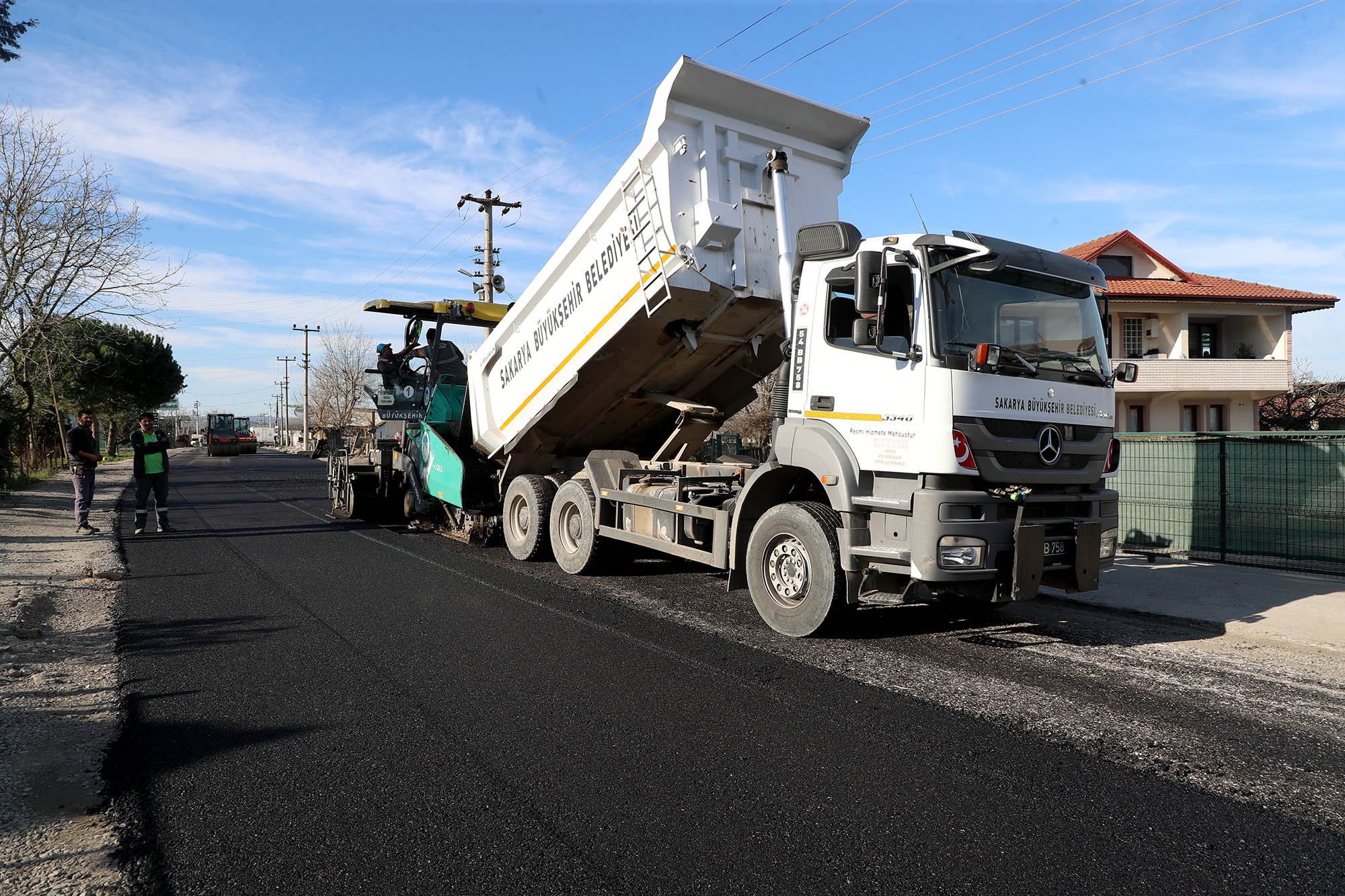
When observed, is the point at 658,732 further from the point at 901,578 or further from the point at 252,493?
the point at 252,493

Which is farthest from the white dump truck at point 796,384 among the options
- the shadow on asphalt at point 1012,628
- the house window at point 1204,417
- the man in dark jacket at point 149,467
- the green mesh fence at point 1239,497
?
the house window at point 1204,417

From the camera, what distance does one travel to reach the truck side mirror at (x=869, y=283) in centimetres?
566

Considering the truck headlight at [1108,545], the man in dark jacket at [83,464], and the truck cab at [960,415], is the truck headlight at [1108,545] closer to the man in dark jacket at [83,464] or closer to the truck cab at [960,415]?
the truck cab at [960,415]

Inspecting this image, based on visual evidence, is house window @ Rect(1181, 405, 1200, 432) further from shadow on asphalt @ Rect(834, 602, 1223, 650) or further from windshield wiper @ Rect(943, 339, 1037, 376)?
windshield wiper @ Rect(943, 339, 1037, 376)

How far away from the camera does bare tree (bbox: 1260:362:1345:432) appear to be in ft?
91.1

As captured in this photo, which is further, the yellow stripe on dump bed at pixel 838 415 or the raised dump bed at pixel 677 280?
the raised dump bed at pixel 677 280

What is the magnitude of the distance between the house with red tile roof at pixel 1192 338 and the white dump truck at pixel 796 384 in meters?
20.9

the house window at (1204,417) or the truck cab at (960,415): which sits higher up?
the house window at (1204,417)

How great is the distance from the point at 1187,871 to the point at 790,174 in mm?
6054

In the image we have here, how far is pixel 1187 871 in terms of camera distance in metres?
2.99

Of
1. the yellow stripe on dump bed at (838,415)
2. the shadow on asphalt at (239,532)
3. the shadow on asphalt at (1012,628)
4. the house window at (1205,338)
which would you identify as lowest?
the shadow on asphalt at (1012,628)

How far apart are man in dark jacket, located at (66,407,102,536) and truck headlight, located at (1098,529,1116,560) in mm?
12433

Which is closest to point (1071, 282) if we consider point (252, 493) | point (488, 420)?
point (488, 420)

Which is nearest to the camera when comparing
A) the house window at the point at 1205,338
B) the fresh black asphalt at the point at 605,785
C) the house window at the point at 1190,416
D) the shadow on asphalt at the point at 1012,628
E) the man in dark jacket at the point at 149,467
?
the fresh black asphalt at the point at 605,785
